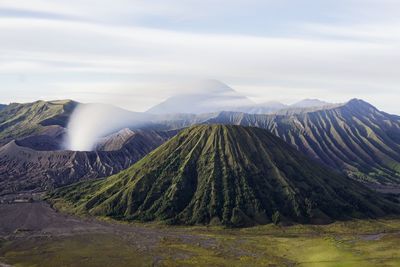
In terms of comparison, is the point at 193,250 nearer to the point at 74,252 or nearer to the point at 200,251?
the point at 200,251

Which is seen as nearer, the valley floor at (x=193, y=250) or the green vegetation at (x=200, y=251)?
the green vegetation at (x=200, y=251)

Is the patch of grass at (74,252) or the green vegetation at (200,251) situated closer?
the green vegetation at (200,251)

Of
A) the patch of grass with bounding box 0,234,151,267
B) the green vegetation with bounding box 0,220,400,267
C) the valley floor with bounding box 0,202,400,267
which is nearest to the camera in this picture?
the green vegetation with bounding box 0,220,400,267

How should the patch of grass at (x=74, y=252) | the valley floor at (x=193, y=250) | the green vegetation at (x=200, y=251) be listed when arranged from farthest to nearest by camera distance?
the patch of grass at (x=74, y=252), the valley floor at (x=193, y=250), the green vegetation at (x=200, y=251)

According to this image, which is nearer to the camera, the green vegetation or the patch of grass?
the green vegetation

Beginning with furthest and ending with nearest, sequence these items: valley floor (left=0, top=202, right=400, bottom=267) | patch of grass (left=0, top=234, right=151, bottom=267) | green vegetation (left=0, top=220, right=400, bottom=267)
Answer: patch of grass (left=0, top=234, right=151, bottom=267) < valley floor (left=0, top=202, right=400, bottom=267) < green vegetation (left=0, top=220, right=400, bottom=267)

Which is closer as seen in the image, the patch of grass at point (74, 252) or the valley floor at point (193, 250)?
the valley floor at point (193, 250)

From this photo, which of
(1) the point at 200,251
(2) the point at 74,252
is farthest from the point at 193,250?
(2) the point at 74,252

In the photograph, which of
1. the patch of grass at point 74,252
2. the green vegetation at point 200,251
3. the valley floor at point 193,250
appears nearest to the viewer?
the green vegetation at point 200,251

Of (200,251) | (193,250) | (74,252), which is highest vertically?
(200,251)
